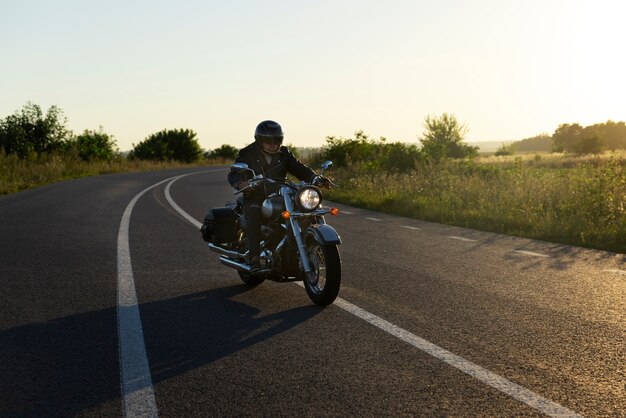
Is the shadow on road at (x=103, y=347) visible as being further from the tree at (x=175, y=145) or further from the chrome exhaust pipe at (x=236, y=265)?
the tree at (x=175, y=145)

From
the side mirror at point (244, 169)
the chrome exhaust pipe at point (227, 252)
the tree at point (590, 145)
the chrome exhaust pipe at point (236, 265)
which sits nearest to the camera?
the side mirror at point (244, 169)

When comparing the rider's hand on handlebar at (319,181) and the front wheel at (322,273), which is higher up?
the rider's hand on handlebar at (319,181)

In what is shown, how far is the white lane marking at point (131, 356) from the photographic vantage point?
399cm

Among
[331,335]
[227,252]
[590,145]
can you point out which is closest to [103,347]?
[331,335]

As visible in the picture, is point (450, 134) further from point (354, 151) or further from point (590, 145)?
point (354, 151)

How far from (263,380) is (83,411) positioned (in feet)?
3.60

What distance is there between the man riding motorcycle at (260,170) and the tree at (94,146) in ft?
129

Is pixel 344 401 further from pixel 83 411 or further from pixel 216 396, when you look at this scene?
pixel 83 411

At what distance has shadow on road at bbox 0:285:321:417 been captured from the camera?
414 cm

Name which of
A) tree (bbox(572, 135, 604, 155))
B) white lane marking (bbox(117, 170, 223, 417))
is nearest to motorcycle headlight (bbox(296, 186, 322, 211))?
white lane marking (bbox(117, 170, 223, 417))

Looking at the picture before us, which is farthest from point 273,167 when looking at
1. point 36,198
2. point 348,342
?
point 36,198

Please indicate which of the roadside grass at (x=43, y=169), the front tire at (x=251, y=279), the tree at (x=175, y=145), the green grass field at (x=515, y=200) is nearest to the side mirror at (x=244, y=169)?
the front tire at (x=251, y=279)

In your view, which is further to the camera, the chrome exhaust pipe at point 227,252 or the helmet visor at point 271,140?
the chrome exhaust pipe at point 227,252

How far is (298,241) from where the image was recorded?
6.57 metres
